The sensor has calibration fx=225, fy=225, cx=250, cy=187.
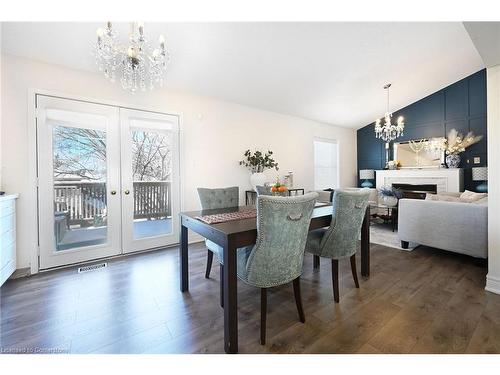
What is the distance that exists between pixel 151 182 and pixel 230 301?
261cm

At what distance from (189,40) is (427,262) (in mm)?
3959

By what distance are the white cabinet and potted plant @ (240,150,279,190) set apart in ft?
10.4

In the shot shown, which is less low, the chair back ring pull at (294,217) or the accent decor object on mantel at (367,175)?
the accent decor object on mantel at (367,175)

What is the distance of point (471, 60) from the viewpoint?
4348 millimetres

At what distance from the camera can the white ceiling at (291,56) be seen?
2459mm

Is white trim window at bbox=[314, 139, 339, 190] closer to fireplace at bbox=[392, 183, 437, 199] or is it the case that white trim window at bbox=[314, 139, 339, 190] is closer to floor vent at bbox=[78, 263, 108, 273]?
fireplace at bbox=[392, 183, 437, 199]

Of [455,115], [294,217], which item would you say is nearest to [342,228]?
[294,217]

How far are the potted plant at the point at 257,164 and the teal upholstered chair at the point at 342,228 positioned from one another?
2.39m

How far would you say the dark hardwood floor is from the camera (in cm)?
147

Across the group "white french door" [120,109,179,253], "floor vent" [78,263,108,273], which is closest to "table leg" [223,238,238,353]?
"floor vent" [78,263,108,273]

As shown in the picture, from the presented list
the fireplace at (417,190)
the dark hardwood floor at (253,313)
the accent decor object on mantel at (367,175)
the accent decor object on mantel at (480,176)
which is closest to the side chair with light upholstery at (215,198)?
the dark hardwood floor at (253,313)

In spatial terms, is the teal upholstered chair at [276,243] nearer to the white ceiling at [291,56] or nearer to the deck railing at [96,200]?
the white ceiling at [291,56]

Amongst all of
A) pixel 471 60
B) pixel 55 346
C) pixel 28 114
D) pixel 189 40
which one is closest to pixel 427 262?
pixel 55 346
